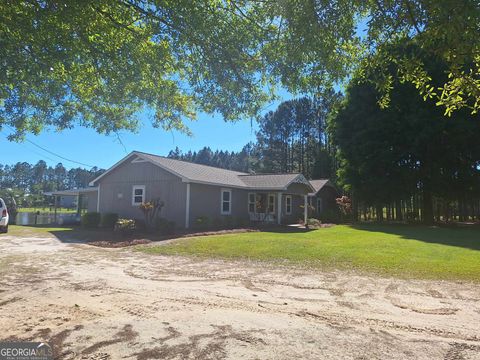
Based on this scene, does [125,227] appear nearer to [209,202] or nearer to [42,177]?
[209,202]

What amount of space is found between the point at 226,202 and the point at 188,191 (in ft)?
13.0

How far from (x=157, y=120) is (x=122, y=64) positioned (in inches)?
53.1

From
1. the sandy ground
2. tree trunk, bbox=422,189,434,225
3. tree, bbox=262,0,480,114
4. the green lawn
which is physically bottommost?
the sandy ground

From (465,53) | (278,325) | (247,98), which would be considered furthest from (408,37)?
(278,325)

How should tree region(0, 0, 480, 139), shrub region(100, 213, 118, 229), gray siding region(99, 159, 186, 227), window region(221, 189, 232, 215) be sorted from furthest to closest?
window region(221, 189, 232, 215) < shrub region(100, 213, 118, 229) < gray siding region(99, 159, 186, 227) < tree region(0, 0, 480, 139)

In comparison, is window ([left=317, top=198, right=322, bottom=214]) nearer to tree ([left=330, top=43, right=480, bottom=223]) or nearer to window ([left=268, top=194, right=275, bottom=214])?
tree ([left=330, top=43, right=480, bottom=223])

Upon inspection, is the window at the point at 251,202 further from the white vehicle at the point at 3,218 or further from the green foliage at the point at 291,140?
the green foliage at the point at 291,140

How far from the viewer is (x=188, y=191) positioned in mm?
23047

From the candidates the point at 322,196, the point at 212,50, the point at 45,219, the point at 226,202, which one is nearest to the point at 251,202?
the point at 226,202

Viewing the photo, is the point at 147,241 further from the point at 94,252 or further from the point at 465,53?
the point at 465,53

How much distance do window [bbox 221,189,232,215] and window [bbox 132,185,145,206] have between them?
16.3ft

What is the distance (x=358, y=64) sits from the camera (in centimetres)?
518

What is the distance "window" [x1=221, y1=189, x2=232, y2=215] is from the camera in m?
26.1

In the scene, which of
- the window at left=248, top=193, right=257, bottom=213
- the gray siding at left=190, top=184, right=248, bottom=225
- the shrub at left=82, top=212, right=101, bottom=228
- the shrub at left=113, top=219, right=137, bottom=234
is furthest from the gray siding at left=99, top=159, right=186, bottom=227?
the window at left=248, top=193, right=257, bottom=213
